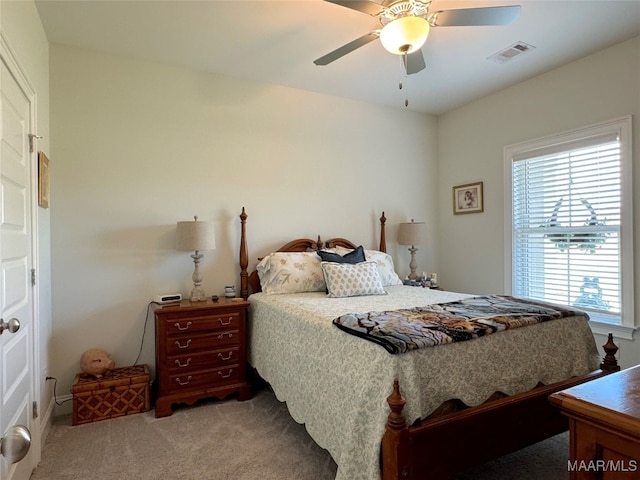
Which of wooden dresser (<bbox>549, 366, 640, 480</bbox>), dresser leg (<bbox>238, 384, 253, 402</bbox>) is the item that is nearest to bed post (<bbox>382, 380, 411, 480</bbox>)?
wooden dresser (<bbox>549, 366, 640, 480</bbox>)

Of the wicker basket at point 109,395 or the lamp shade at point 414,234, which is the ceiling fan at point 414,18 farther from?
the wicker basket at point 109,395

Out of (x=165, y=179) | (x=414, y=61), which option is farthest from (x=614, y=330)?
(x=165, y=179)

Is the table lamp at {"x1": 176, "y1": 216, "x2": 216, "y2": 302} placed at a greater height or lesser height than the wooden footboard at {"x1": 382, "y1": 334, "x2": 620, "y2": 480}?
greater

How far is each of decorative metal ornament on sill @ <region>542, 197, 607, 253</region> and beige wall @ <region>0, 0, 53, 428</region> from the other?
4.05 meters

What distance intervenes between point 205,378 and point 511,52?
11.7ft

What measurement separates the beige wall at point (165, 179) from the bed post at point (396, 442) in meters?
2.25

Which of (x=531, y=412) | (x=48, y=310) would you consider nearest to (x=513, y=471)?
(x=531, y=412)

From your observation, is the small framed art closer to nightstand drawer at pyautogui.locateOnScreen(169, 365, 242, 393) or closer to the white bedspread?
nightstand drawer at pyautogui.locateOnScreen(169, 365, 242, 393)

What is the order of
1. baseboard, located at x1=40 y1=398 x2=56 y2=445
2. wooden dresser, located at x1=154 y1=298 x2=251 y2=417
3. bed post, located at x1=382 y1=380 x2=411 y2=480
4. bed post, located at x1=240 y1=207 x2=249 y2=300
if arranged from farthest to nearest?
bed post, located at x1=240 y1=207 x2=249 y2=300 → wooden dresser, located at x1=154 y1=298 x2=251 y2=417 → baseboard, located at x1=40 y1=398 x2=56 y2=445 → bed post, located at x1=382 y1=380 x2=411 y2=480

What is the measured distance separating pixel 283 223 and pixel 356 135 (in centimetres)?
132

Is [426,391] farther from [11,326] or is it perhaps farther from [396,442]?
[11,326]

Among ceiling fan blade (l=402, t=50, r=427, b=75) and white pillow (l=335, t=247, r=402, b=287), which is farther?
white pillow (l=335, t=247, r=402, b=287)

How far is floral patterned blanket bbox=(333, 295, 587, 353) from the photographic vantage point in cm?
162

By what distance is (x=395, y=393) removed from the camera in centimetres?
144
